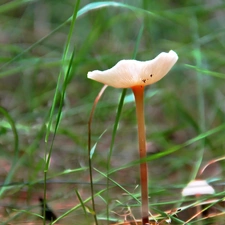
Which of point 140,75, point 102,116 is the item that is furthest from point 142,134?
point 102,116

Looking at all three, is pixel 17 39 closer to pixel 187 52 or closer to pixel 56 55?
pixel 56 55

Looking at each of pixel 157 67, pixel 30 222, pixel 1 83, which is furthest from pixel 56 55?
pixel 157 67

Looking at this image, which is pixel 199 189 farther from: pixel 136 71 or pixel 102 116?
pixel 102 116

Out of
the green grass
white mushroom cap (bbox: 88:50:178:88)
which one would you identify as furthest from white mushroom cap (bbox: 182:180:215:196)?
white mushroom cap (bbox: 88:50:178:88)

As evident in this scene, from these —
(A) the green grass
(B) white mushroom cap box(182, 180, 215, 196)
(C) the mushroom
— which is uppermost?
(A) the green grass

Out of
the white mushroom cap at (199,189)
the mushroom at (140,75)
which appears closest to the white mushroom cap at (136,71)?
the mushroom at (140,75)

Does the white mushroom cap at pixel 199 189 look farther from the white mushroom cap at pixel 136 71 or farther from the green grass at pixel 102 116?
the white mushroom cap at pixel 136 71

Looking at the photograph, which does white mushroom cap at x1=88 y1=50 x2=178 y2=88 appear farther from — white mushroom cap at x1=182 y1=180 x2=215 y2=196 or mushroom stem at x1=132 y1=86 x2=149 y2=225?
white mushroom cap at x1=182 y1=180 x2=215 y2=196
